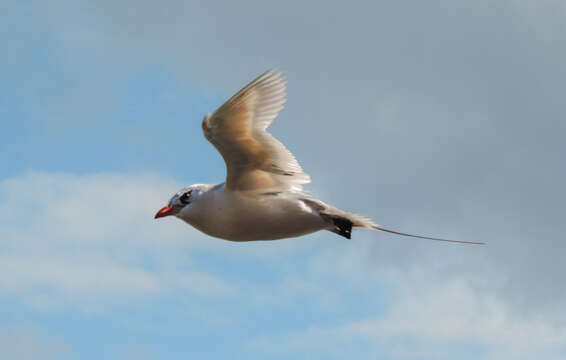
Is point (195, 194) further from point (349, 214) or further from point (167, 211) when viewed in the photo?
point (349, 214)

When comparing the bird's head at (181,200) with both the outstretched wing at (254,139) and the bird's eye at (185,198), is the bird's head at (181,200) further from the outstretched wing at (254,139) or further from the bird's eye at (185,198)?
the outstretched wing at (254,139)

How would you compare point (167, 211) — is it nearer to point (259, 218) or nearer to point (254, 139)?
point (259, 218)

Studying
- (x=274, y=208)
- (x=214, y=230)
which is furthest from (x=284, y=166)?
(x=214, y=230)

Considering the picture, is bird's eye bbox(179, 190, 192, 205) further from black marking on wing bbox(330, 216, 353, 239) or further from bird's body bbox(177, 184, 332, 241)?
black marking on wing bbox(330, 216, 353, 239)

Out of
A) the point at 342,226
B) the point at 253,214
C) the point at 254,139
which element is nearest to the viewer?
the point at 254,139

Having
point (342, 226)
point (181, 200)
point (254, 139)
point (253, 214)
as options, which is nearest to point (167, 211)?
point (181, 200)

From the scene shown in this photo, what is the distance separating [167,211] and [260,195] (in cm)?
188

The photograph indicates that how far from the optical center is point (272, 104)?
14.0 m

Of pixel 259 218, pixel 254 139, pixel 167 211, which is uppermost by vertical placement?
pixel 254 139

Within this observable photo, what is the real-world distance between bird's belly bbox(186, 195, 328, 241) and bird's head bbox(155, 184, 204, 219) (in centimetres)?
55

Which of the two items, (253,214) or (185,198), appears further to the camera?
(185,198)

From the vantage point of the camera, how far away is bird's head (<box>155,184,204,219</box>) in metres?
15.1

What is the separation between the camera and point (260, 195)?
48.1 ft

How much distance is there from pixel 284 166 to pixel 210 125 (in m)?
1.68
